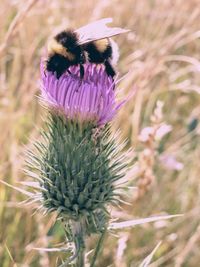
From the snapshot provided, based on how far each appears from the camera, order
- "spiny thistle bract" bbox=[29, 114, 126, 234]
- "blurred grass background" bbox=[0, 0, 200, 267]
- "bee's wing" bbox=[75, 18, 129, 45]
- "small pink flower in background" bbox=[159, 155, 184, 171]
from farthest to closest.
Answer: "small pink flower in background" bbox=[159, 155, 184, 171] → "blurred grass background" bbox=[0, 0, 200, 267] → "spiny thistle bract" bbox=[29, 114, 126, 234] → "bee's wing" bbox=[75, 18, 129, 45]

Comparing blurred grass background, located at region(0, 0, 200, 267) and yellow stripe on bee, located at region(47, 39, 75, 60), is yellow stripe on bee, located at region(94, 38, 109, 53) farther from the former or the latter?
blurred grass background, located at region(0, 0, 200, 267)

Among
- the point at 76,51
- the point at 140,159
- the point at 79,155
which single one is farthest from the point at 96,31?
the point at 140,159

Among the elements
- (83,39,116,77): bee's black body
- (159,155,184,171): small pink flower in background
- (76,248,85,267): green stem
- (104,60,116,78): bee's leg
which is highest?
(83,39,116,77): bee's black body

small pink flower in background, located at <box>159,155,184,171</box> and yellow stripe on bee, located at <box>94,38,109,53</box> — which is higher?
yellow stripe on bee, located at <box>94,38,109,53</box>

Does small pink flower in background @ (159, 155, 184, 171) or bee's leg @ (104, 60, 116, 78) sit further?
small pink flower in background @ (159, 155, 184, 171)

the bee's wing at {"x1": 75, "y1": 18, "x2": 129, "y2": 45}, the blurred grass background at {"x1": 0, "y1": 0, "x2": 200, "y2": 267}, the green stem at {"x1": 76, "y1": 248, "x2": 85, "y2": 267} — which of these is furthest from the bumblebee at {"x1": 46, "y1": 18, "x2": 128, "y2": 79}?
the green stem at {"x1": 76, "y1": 248, "x2": 85, "y2": 267}

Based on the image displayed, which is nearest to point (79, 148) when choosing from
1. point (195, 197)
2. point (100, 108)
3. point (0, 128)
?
point (100, 108)

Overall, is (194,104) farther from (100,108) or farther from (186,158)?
(100,108)

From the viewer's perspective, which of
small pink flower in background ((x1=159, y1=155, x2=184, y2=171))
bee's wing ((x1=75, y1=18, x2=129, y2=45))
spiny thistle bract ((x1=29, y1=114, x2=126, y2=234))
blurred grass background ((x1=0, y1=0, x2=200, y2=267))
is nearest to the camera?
bee's wing ((x1=75, y1=18, x2=129, y2=45))
